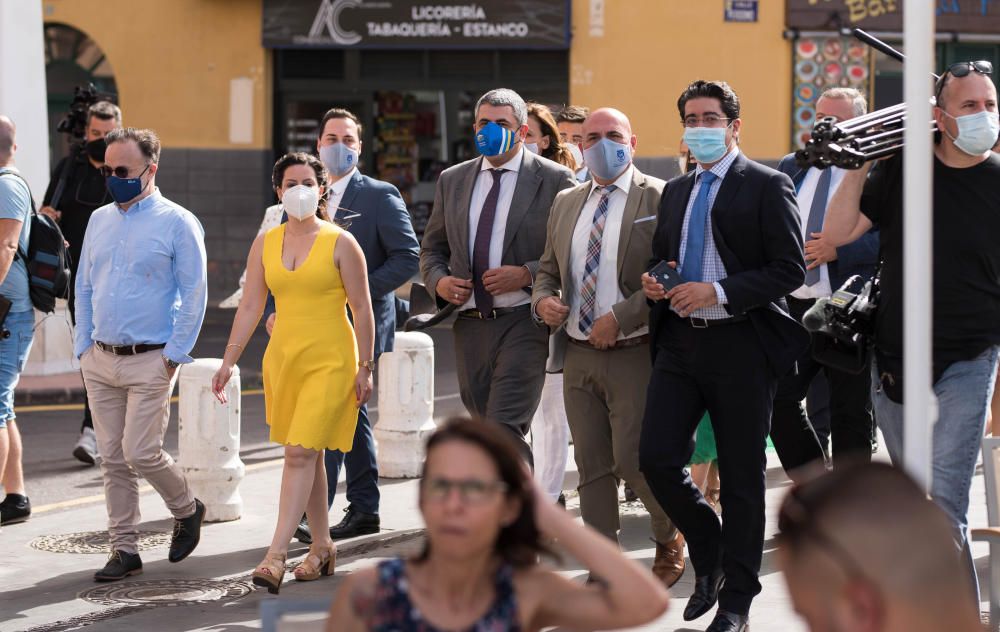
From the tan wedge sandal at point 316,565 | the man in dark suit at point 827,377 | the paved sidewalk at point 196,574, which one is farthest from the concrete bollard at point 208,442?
the man in dark suit at point 827,377

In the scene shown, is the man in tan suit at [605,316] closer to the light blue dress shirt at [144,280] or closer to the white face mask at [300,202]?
the white face mask at [300,202]

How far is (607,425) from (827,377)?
4.26 ft

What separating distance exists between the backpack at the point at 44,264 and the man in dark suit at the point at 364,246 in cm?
149

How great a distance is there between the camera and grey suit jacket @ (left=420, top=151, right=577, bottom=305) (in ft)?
24.5

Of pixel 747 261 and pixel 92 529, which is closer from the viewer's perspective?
pixel 747 261

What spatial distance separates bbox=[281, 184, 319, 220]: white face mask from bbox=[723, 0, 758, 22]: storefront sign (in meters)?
15.5

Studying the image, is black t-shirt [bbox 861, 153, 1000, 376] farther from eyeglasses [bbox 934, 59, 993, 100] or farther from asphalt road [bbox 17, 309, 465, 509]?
asphalt road [bbox 17, 309, 465, 509]

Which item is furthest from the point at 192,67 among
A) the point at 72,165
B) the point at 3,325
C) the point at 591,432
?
the point at 591,432

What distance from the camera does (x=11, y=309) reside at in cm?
838

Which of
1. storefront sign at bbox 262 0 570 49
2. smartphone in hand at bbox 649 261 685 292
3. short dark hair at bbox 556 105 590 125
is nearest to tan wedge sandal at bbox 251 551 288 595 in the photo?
smartphone in hand at bbox 649 261 685 292

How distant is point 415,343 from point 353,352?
2.86 m

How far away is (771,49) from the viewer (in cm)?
2189

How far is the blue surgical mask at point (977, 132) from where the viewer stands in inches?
218

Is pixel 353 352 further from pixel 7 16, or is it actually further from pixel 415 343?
pixel 7 16
